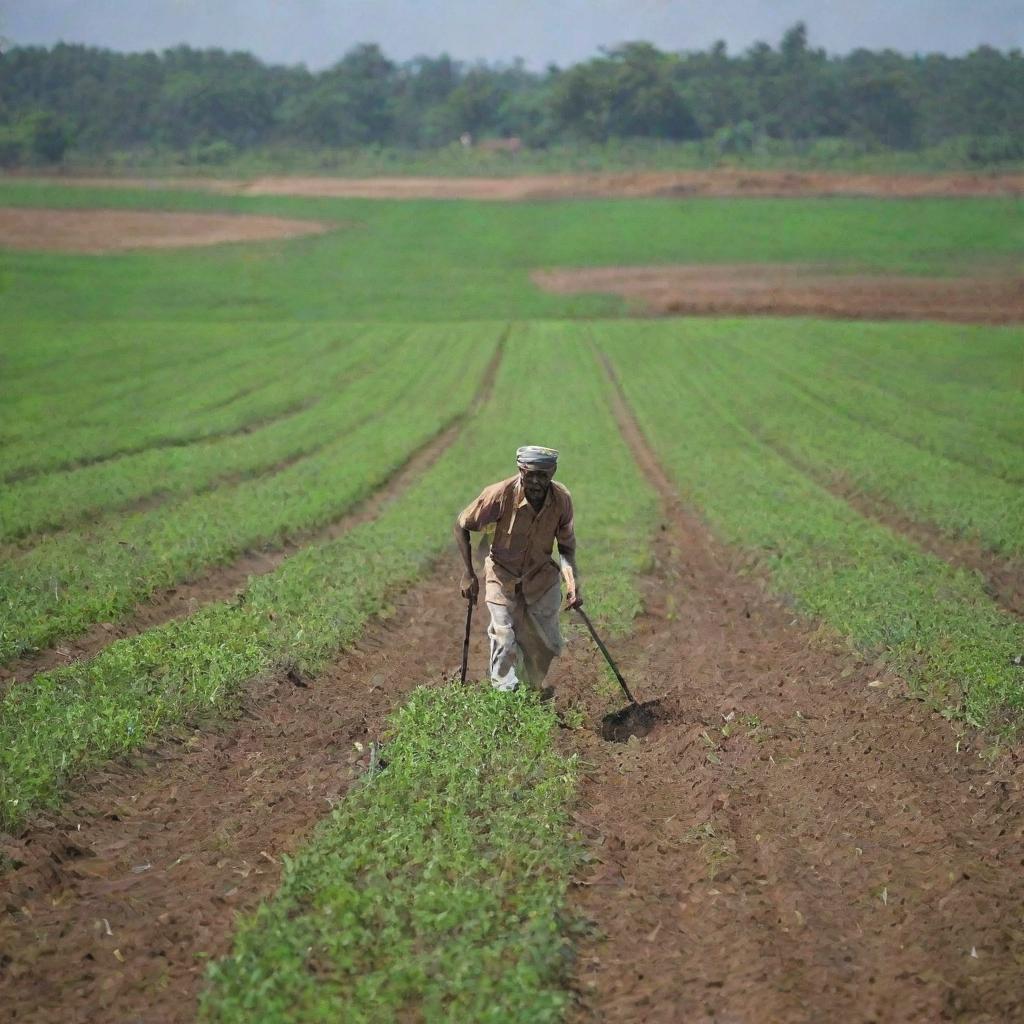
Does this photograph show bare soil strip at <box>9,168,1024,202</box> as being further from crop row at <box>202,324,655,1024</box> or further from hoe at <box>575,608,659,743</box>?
crop row at <box>202,324,655,1024</box>

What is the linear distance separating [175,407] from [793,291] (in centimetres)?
3466

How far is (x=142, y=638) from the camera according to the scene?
11156mm

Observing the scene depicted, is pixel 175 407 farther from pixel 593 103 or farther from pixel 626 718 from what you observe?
pixel 593 103

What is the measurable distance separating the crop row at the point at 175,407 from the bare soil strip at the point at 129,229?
17249mm

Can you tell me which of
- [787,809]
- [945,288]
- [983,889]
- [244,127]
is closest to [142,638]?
[787,809]

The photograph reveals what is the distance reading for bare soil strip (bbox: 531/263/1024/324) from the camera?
5072 cm

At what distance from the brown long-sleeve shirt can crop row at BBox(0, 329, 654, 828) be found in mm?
2567

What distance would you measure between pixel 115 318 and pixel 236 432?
22523 millimetres

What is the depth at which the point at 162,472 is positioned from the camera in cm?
2147

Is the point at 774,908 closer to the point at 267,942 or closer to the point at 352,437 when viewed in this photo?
the point at 267,942

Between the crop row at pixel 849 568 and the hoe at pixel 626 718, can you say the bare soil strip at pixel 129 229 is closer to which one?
the crop row at pixel 849 568

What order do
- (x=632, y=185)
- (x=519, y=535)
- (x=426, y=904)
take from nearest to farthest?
(x=426, y=904) → (x=519, y=535) → (x=632, y=185)

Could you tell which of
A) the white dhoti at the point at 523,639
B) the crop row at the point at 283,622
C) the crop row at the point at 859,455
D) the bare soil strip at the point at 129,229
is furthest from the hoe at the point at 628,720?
the bare soil strip at the point at 129,229

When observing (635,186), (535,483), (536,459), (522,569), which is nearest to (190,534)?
(522,569)
